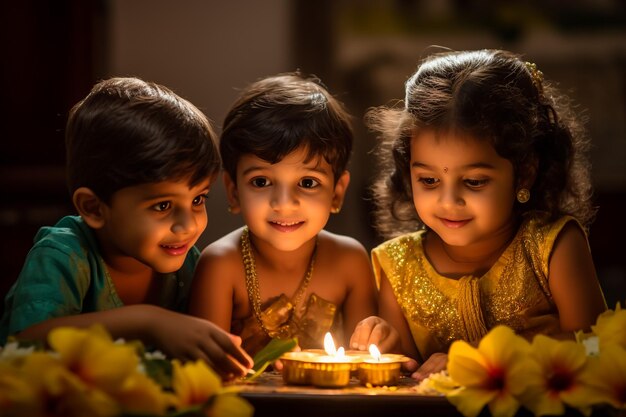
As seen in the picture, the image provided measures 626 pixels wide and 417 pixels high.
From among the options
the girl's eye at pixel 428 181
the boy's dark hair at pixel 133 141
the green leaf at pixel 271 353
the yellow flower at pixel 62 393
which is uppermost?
the boy's dark hair at pixel 133 141

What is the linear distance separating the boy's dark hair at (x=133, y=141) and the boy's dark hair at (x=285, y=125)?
0.34 feet

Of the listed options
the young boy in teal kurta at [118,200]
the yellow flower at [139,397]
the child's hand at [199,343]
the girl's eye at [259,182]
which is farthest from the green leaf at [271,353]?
the girl's eye at [259,182]

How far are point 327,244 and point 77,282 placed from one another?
541mm

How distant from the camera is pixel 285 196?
5.70 ft

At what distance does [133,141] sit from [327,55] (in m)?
2.72

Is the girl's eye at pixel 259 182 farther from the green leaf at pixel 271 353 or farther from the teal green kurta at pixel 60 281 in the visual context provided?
the green leaf at pixel 271 353

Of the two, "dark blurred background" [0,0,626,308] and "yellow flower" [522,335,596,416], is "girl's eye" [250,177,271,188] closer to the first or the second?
"yellow flower" [522,335,596,416]

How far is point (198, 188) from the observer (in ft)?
5.40

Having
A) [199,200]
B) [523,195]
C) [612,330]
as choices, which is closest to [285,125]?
[199,200]

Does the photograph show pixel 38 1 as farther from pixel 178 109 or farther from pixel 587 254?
pixel 587 254

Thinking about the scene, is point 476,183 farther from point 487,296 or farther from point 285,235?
point 285,235

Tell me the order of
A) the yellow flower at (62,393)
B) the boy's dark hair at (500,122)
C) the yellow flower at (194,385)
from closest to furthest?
the yellow flower at (62,393), the yellow flower at (194,385), the boy's dark hair at (500,122)

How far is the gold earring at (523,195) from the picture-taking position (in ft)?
5.83

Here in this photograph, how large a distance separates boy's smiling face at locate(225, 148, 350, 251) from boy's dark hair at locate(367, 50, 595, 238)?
21 centimetres
